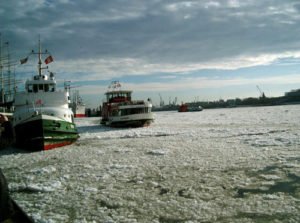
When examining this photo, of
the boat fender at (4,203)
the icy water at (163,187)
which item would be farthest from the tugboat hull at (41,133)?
the boat fender at (4,203)

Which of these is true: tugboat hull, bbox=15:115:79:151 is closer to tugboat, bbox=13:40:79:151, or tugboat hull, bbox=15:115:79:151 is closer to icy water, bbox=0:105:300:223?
tugboat, bbox=13:40:79:151

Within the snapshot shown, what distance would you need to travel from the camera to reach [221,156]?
11047mm

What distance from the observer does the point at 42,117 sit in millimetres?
14906

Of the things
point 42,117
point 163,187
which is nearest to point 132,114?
point 42,117

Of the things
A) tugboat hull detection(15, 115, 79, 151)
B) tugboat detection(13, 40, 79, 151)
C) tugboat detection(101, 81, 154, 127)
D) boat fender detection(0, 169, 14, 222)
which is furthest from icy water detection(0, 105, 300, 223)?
tugboat detection(101, 81, 154, 127)

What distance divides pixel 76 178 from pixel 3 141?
12549mm

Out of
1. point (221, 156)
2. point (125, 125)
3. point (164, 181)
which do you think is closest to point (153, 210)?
point (164, 181)

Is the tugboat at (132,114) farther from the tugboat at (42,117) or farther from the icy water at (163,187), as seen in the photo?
the icy water at (163,187)

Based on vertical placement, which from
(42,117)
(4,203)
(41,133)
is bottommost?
(4,203)

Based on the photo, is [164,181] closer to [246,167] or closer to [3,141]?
[246,167]

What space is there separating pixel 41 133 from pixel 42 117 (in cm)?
83

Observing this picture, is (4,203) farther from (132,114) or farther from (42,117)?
(132,114)

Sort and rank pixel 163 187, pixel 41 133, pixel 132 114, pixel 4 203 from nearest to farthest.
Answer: pixel 4 203, pixel 163 187, pixel 41 133, pixel 132 114

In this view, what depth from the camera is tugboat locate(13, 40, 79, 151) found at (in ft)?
48.8
